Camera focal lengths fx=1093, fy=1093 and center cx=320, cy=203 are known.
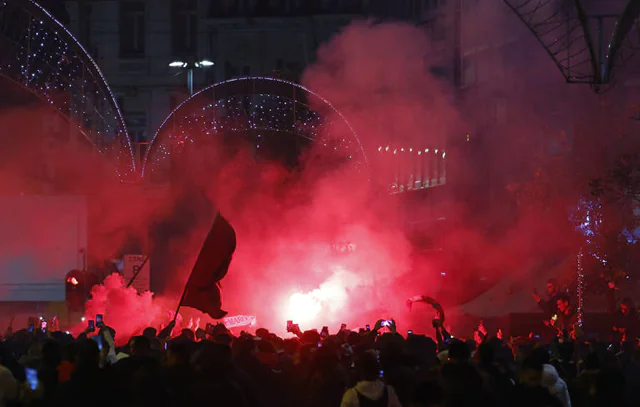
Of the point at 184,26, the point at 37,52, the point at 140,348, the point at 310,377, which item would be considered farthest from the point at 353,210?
the point at 140,348

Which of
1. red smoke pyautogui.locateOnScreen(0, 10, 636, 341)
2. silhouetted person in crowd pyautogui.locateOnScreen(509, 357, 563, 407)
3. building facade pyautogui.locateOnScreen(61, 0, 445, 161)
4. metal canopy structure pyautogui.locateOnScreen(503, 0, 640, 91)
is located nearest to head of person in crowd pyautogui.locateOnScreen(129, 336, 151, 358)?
silhouetted person in crowd pyautogui.locateOnScreen(509, 357, 563, 407)

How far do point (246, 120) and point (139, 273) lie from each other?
758cm

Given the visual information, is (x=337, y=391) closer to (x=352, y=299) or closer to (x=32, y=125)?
(x=352, y=299)

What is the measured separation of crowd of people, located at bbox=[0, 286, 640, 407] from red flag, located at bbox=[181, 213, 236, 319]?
2.55 metres

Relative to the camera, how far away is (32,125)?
3075 cm

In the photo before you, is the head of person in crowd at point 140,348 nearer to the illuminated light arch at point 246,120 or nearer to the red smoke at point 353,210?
the red smoke at point 353,210

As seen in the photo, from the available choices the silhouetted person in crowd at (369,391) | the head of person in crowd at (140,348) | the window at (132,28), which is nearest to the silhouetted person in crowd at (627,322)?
the head of person in crowd at (140,348)

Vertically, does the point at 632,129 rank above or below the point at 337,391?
above

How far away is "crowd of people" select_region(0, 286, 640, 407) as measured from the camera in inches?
228

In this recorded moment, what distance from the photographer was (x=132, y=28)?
1366 inches

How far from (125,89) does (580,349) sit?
86.7 ft

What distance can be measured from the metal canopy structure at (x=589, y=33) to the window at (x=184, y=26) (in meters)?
16.2

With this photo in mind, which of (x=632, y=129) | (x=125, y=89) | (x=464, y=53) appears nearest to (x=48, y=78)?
(x=632, y=129)

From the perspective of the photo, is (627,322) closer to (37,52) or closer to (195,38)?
(37,52)
